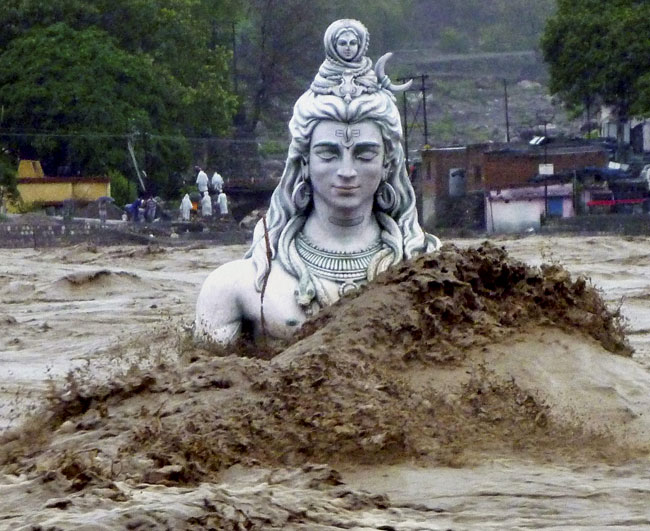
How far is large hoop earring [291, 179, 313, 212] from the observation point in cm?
944

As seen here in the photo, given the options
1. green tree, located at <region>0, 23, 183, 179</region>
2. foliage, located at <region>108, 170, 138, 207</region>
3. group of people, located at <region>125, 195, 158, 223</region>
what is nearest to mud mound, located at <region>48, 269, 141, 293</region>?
group of people, located at <region>125, 195, 158, 223</region>

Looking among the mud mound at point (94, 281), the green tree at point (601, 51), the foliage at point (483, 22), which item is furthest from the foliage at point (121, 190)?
the foliage at point (483, 22)

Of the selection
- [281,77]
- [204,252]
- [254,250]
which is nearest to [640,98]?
[204,252]

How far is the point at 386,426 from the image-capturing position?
22.7 ft

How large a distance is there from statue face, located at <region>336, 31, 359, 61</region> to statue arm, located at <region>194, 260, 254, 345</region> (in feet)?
3.90

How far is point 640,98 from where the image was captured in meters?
47.2

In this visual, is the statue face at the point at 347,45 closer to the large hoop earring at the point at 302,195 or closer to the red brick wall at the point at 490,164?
the large hoop earring at the point at 302,195

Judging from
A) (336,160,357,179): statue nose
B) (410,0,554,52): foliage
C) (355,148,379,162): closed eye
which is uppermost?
(410,0,554,52): foliage

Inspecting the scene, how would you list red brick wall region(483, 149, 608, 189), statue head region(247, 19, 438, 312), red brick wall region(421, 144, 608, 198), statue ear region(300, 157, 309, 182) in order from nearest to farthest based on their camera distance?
statue head region(247, 19, 438, 312), statue ear region(300, 157, 309, 182), red brick wall region(483, 149, 608, 189), red brick wall region(421, 144, 608, 198)

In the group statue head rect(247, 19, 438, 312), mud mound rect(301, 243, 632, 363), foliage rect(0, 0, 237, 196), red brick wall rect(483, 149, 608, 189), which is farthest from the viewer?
foliage rect(0, 0, 237, 196)

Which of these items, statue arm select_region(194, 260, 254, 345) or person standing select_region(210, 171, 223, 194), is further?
person standing select_region(210, 171, 223, 194)

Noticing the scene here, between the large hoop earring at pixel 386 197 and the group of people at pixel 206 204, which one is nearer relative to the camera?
the large hoop earring at pixel 386 197

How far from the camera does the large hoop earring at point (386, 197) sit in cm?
948

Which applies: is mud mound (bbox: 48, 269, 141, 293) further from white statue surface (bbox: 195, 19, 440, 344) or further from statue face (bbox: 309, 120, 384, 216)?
statue face (bbox: 309, 120, 384, 216)
